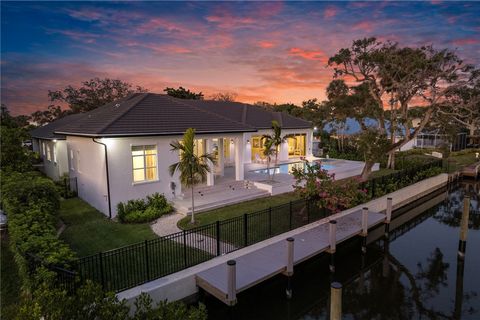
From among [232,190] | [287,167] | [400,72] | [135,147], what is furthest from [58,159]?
[400,72]

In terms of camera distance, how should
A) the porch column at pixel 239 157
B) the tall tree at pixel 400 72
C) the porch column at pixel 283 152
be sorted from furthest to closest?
the porch column at pixel 283 152
the tall tree at pixel 400 72
the porch column at pixel 239 157

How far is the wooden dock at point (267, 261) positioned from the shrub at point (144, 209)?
5.30 m

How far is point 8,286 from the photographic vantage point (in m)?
7.36

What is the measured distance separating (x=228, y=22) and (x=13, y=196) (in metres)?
13.8

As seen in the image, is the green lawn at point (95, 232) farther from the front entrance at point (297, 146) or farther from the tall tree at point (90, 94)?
the tall tree at point (90, 94)

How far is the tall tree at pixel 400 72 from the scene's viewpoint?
21.5 meters

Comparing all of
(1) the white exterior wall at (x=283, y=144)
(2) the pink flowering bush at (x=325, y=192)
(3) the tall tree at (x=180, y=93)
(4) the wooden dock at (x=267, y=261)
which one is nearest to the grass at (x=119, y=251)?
(4) the wooden dock at (x=267, y=261)

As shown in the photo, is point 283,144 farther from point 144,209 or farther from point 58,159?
point 58,159

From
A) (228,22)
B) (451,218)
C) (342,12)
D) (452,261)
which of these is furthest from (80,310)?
(451,218)

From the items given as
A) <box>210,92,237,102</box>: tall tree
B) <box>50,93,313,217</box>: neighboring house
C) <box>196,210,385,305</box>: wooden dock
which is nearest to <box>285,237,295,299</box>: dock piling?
<box>196,210,385,305</box>: wooden dock

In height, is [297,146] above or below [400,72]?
below

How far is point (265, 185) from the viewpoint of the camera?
1662cm

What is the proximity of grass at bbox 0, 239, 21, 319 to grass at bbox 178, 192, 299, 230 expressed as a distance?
5.25 meters

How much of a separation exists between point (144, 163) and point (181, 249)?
5.69 m
